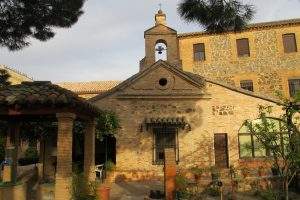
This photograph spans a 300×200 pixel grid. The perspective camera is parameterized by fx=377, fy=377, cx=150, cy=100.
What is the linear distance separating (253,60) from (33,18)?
19.6 metres

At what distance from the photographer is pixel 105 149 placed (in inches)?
803

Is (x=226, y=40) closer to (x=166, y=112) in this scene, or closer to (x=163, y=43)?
(x=163, y=43)

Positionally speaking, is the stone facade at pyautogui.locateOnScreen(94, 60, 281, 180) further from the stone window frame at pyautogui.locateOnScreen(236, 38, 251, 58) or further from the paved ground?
the stone window frame at pyautogui.locateOnScreen(236, 38, 251, 58)

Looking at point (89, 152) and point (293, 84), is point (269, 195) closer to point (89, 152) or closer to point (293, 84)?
point (89, 152)

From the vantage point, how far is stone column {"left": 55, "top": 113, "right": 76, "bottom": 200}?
9.90 metres

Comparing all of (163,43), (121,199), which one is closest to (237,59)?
(163,43)

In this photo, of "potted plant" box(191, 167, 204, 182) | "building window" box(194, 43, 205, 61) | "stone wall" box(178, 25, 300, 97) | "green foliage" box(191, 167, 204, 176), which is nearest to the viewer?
"potted plant" box(191, 167, 204, 182)

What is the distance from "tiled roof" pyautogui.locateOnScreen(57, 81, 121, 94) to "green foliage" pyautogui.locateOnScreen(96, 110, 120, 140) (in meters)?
14.8

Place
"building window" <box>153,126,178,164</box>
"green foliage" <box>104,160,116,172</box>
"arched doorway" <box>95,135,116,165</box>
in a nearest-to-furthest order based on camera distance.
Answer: "green foliage" <box>104,160,116,172</box> < "building window" <box>153,126,178,164</box> < "arched doorway" <box>95,135,116,165</box>

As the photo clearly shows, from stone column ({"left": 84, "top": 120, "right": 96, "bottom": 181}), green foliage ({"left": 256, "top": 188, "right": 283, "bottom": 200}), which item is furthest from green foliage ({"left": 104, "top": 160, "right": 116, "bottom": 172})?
green foliage ({"left": 256, "top": 188, "right": 283, "bottom": 200})

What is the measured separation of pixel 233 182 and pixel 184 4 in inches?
343

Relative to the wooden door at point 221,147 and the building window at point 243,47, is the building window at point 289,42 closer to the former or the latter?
the building window at point 243,47

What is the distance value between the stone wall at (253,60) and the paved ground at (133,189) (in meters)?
13.7

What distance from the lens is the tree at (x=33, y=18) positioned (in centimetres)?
1332
